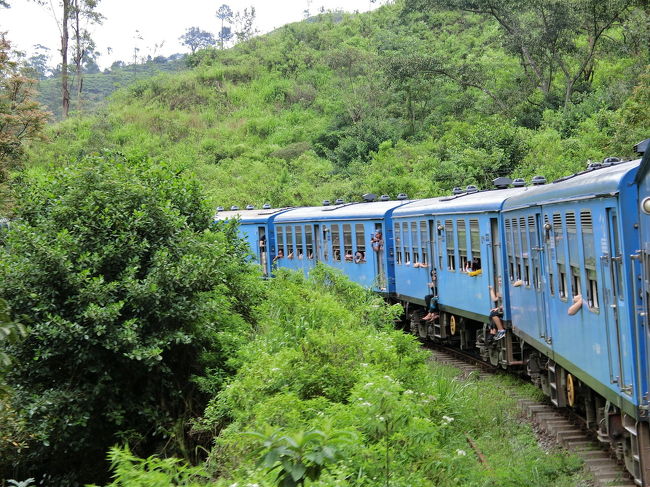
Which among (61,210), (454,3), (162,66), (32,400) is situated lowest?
(32,400)

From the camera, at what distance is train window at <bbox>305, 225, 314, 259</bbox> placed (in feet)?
75.3

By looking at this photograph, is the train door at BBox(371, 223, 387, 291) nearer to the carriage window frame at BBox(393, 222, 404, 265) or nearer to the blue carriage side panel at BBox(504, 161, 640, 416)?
the carriage window frame at BBox(393, 222, 404, 265)

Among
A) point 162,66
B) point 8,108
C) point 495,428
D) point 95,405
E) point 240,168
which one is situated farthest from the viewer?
point 162,66

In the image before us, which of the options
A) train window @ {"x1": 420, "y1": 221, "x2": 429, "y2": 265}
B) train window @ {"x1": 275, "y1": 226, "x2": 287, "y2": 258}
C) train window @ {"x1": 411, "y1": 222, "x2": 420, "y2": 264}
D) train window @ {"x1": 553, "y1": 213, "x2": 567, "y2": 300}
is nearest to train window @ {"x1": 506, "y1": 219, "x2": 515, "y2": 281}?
train window @ {"x1": 553, "y1": 213, "x2": 567, "y2": 300}

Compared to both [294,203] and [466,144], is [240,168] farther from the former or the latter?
[466,144]

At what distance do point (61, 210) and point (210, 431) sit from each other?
12.0ft

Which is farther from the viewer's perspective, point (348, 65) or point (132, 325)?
point (348, 65)

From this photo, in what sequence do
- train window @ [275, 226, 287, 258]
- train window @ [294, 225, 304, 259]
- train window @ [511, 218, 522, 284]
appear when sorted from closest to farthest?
train window @ [511, 218, 522, 284] < train window @ [294, 225, 304, 259] < train window @ [275, 226, 287, 258]

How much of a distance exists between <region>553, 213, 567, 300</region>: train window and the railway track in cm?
168

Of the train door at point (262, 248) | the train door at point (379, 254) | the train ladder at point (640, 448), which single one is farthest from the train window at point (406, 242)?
the train ladder at point (640, 448)

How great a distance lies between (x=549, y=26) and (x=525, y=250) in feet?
83.6

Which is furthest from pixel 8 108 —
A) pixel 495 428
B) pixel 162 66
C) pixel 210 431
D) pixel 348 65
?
pixel 162 66

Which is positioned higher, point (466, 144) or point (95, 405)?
point (466, 144)

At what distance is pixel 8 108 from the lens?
25.1 meters
